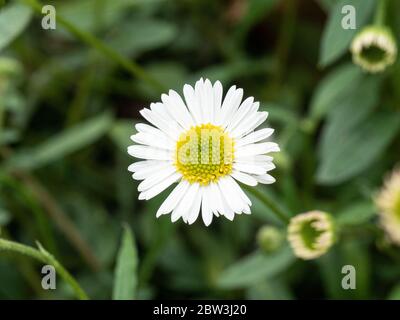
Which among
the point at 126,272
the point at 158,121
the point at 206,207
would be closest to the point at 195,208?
the point at 206,207

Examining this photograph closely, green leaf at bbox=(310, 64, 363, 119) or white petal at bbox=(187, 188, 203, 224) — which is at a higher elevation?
green leaf at bbox=(310, 64, 363, 119)

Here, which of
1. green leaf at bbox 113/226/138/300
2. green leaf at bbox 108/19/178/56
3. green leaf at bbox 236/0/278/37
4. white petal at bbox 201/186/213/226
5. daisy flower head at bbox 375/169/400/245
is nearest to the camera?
white petal at bbox 201/186/213/226

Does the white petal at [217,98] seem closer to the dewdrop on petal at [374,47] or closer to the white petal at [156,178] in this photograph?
the white petal at [156,178]

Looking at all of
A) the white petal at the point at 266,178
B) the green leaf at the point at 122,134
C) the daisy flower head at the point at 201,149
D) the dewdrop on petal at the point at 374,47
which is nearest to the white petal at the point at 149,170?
the daisy flower head at the point at 201,149

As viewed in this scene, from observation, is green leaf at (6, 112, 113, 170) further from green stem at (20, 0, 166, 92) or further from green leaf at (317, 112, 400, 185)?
green leaf at (317, 112, 400, 185)

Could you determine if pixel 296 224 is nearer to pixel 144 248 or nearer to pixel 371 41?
pixel 371 41

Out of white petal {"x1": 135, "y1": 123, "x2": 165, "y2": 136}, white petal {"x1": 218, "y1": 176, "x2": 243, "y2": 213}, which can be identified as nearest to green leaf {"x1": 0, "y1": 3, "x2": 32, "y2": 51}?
white petal {"x1": 135, "y1": 123, "x2": 165, "y2": 136}
